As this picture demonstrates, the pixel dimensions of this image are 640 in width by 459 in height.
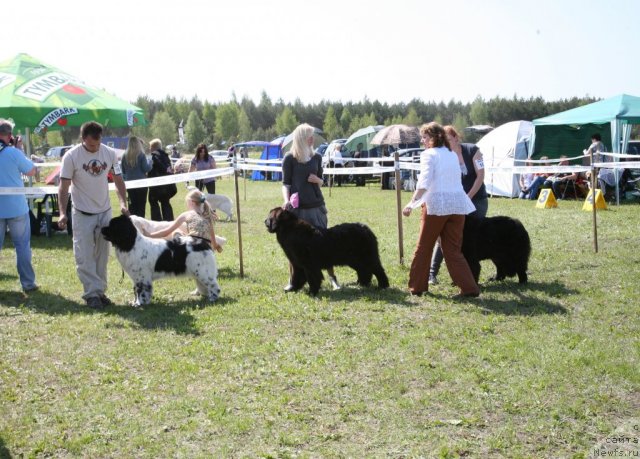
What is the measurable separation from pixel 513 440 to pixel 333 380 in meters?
1.40

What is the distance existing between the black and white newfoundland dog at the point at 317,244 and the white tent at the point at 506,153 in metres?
13.2

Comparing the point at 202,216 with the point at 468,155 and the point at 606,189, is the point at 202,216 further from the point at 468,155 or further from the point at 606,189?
the point at 606,189

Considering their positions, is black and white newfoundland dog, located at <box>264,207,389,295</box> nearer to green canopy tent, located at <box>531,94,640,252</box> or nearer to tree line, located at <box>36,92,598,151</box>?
green canopy tent, located at <box>531,94,640,252</box>

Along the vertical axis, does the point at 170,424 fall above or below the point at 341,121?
below

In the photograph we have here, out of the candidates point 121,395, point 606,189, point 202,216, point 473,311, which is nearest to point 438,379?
point 473,311

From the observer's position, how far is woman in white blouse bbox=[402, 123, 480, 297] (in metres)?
6.41

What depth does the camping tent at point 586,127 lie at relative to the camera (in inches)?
683

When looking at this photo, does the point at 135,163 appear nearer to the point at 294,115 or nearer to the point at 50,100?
the point at 50,100

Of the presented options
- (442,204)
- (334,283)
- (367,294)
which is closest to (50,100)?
(334,283)

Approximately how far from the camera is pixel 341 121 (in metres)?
80.8

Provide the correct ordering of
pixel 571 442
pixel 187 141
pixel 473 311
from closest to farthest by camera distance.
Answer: pixel 571 442 < pixel 473 311 < pixel 187 141

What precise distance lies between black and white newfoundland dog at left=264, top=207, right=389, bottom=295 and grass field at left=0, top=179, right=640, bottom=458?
36cm

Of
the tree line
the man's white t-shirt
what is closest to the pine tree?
the tree line

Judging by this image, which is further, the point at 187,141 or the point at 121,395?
the point at 187,141
